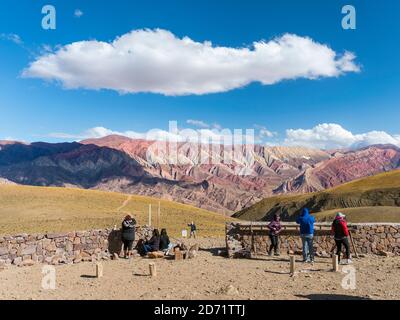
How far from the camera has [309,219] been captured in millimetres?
19047

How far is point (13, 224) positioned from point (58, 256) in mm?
30020

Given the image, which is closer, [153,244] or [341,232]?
[341,232]

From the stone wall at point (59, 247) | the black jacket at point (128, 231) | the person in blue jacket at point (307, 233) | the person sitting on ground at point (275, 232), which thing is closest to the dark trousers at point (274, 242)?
the person sitting on ground at point (275, 232)

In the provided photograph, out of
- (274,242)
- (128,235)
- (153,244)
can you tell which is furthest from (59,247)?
(274,242)

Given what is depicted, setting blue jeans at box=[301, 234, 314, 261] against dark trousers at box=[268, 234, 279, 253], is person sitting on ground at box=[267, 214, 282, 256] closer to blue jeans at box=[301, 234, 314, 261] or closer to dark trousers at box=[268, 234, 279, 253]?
dark trousers at box=[268, 234, 279, 253]

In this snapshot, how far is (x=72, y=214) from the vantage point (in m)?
56.2

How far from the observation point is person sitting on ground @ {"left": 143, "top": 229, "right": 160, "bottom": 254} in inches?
879

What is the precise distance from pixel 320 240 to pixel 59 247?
13050 millimetres

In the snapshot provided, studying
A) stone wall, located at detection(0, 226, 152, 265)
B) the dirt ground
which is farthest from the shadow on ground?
stone wall, located at detection(0, 226, 152, 265)

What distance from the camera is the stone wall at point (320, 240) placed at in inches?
843

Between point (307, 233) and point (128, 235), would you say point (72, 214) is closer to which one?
point (128, 235)

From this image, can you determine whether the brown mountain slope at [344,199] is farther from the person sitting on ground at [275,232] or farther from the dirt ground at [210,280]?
the dirt ground at [210,280]

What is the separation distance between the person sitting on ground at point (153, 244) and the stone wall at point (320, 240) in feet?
12.0

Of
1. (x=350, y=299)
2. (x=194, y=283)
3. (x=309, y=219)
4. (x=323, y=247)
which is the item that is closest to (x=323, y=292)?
(x=350, y=299)
